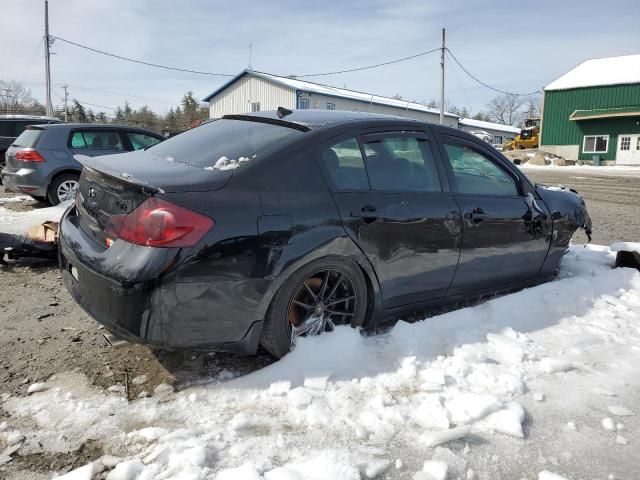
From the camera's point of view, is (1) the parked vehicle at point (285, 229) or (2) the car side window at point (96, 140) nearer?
(1) the parked vehicle at point (285, 229)

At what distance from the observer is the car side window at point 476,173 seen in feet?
12.6

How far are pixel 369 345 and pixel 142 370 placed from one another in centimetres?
143

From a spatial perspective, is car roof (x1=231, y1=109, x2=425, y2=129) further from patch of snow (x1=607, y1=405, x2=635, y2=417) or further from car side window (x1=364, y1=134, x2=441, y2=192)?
patch of snow (x1=607, y1=405, x2=635, y2=417)

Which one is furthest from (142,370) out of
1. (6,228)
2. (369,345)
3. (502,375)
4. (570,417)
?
(6,228)

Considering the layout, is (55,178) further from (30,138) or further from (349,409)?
(349,409)

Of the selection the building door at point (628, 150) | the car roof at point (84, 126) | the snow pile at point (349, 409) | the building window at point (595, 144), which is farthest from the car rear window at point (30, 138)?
the building window at point (595, 144)

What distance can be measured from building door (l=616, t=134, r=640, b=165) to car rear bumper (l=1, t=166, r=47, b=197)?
35604 mm

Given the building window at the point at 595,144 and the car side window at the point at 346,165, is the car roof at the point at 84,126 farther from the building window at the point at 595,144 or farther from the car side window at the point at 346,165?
the building window at the point at 595,144

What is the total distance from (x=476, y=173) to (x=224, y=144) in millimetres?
2027

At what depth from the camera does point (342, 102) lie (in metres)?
39.8

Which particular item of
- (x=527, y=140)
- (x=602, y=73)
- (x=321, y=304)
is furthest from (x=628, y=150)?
(x=321, y=304)

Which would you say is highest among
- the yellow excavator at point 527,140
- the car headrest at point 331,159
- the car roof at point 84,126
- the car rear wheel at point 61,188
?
the yellow excavator at point 527,140

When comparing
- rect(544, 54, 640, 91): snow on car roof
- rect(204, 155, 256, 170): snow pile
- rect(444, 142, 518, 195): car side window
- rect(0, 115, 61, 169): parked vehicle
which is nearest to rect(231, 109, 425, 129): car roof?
rect(444, 142, 518, 195): car side window

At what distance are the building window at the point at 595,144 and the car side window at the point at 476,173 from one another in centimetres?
3567
